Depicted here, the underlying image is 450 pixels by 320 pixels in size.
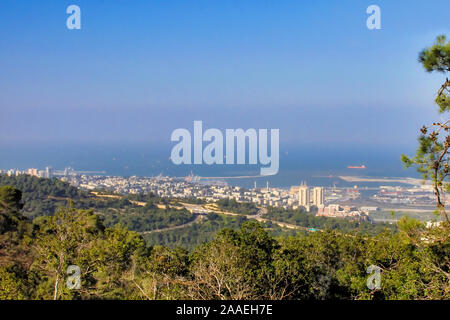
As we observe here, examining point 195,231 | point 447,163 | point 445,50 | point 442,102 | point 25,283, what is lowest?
point 195,231

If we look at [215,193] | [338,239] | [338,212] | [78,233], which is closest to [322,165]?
[215,193]

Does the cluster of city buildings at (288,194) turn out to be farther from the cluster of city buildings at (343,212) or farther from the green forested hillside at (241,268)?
the green forested hillside at (241,268)

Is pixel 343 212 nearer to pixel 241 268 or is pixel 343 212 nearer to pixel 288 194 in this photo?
pixel 288 194

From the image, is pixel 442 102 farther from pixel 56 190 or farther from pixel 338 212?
pixel 56 190

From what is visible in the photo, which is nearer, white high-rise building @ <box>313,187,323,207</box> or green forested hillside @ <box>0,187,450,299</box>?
green forested hillside @ <box>0,187,450,299</box>

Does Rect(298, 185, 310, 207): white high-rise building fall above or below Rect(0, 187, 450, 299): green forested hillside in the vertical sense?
below

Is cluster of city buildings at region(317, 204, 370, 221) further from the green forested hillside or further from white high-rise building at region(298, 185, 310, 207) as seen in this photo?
the green forested hillside

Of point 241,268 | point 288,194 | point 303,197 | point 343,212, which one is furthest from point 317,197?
point 241,268

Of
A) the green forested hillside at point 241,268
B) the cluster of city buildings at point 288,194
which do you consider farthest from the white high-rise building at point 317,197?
the green forested hillside at point 241,268

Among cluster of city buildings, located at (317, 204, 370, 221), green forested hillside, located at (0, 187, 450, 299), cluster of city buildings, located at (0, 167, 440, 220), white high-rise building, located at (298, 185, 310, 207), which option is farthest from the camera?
white high-rise building, located at (298, 185, 310, 207)

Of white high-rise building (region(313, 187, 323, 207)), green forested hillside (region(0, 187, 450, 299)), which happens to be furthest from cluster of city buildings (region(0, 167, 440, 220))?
green forested hillside (region(0, 187, 450, 299))

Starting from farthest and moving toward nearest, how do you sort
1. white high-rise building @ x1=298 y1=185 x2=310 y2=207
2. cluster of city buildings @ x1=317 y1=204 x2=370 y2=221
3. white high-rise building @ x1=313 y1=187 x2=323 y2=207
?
white high-rise building @ x1=298 y1=185 x2=310 y2=207 → white high-rise building @ x1=313 y1=187 x2=323 y2=207 → cluster of city buildings @ x1=317 y1=204 x2=370 y2=221
